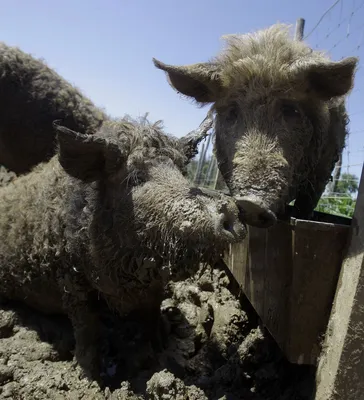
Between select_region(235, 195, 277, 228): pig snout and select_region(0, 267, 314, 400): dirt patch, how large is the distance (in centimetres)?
104

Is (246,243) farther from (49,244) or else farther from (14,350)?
(14,350)

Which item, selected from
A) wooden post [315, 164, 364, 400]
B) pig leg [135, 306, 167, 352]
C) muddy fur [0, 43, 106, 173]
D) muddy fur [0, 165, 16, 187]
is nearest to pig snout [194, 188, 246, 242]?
wooden post [315, 164, 364, 400]

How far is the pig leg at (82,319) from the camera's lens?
3.31 m

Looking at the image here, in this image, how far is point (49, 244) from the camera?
3475mm

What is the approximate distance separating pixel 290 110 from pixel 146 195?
1212mm

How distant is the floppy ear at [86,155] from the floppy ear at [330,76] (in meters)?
1.41

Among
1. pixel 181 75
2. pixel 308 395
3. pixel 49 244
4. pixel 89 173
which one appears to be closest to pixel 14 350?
pixel 49 244

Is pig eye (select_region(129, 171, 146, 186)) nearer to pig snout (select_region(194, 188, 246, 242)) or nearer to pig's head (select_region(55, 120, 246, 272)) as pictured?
pig's head (select_region(55, 120, 246, 272))

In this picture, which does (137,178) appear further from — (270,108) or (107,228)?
(270,108)

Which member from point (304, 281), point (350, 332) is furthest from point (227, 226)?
point (350, 332)

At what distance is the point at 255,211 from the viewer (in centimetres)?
252

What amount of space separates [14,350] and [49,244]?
0.83 meters

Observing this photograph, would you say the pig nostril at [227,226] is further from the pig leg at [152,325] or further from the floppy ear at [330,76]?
the pig leg at [152,325]

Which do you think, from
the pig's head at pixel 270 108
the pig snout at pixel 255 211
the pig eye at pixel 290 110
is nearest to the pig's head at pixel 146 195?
the pig snout at pixel 255 211
